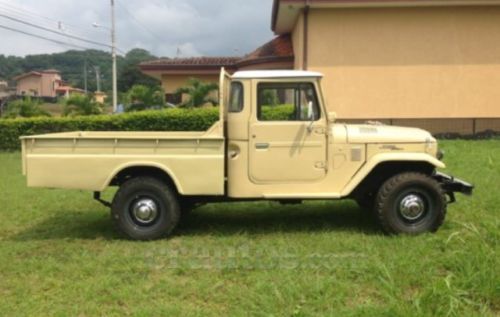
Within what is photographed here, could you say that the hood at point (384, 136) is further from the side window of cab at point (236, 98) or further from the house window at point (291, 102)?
the side window of cab at point (236, 98)

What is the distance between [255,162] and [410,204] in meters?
1.83

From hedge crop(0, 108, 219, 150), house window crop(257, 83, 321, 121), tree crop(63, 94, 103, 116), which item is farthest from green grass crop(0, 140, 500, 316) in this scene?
tree crop(63, 94, 103, 116)

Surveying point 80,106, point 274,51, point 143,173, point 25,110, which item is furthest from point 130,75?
point 143,173

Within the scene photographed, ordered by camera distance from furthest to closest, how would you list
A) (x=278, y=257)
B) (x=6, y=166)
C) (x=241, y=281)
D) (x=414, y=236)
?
(x=6, y=166) → (x=414, y=236) → (x=278, y=257) → (x=241, y=281)

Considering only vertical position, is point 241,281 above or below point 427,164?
below

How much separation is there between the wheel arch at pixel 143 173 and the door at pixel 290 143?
2.96 feet

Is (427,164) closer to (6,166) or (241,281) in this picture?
(241,281)

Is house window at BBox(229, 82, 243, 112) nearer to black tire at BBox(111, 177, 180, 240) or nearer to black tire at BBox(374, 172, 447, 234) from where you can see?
black tire at BBox(111, 177, 180, 240)

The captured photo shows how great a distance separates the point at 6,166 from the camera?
42.8ft

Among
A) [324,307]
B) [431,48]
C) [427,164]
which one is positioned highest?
[431,48]

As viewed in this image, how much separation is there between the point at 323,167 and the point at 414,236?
4.16 feet

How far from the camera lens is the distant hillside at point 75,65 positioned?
6912 cm

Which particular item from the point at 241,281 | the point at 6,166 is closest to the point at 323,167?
the point at 241,281

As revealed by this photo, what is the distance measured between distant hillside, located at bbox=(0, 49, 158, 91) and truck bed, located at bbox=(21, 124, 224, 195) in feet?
201
